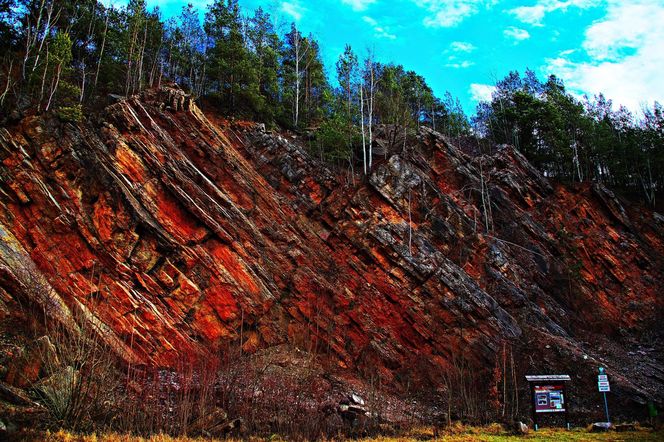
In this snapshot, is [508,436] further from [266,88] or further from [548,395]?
[266,88]

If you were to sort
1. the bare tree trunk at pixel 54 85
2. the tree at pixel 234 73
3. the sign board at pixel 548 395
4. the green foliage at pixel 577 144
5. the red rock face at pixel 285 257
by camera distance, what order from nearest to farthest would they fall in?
the sign board at pixel 548 395 → the red rock face at pixel 285 257 → the bare tree trunk at pixel 54 85 → the tree at pixel 234 73 → the green foliage at pixel 577 144

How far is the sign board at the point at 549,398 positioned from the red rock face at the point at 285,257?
10.6ft

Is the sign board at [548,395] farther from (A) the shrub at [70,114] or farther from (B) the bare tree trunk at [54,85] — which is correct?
(B) the bare tree trunk at [54,85]

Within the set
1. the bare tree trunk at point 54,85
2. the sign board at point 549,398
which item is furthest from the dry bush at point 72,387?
the sign board at point 549,398

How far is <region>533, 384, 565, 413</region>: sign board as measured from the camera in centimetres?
1536

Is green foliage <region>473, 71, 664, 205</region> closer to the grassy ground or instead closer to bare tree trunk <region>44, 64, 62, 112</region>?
the grassy ground

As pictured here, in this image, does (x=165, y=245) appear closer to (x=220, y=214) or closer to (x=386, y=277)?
(x=220, y=214)

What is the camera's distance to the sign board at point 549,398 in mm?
15359

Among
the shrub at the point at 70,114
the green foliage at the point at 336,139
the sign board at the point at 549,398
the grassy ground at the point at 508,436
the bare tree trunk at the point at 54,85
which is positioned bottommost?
the grassy ground at the point at 508,436

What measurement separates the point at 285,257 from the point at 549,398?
13414mm

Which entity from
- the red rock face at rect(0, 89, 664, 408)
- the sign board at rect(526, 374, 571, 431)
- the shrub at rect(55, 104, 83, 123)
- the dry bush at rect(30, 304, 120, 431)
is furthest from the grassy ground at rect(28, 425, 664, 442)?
the shrub at rect(55, 104, 83, 123)

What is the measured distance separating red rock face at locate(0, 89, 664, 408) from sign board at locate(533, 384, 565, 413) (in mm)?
3224

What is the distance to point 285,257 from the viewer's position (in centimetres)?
2103

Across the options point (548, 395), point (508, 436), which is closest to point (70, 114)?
point (508, 436)
